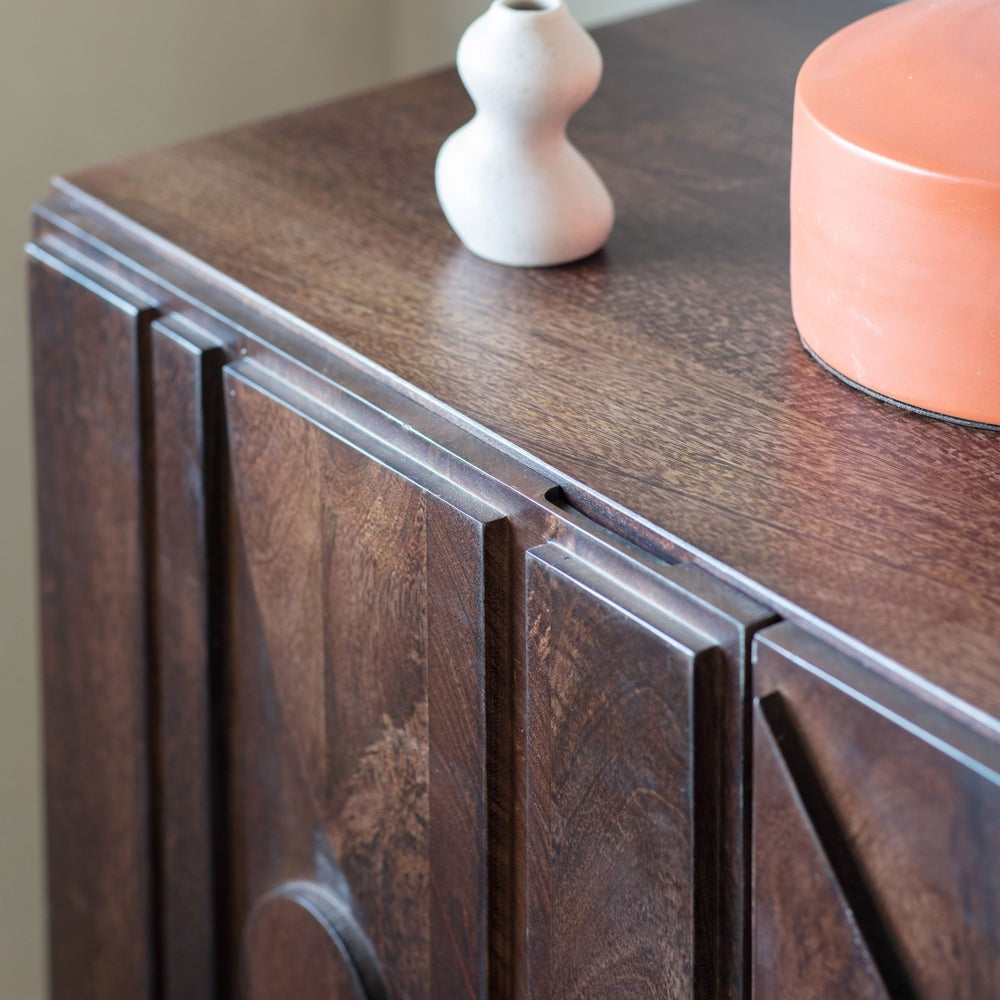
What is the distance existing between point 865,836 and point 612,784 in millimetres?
95

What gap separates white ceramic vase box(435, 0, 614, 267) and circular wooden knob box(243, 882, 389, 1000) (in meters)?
0.30

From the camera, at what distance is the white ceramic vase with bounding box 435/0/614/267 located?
0.60 metres

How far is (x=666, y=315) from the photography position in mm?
607

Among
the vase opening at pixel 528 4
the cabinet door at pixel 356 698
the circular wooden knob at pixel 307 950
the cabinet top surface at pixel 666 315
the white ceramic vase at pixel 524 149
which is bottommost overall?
the circular wooden knob at pixel 307 950

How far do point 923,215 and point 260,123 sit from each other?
17.9 inches

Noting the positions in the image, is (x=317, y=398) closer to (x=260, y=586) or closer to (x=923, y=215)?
(x=260, y=586)

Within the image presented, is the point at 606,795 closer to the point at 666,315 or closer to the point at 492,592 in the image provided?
the point at 492,592

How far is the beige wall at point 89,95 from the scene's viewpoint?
108 centimetres

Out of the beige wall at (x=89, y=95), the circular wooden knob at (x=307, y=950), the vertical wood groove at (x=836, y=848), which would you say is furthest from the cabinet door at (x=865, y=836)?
the beige wall at (x=89, y=95)

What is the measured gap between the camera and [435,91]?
2.81 feet

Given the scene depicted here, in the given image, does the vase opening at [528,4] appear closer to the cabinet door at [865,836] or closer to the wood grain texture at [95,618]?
the wood grain texture at [95,618]

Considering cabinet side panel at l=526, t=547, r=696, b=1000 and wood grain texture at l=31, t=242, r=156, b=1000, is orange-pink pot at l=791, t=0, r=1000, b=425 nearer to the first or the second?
cabinet side panel at l=526, t=547, r=696, b=1000

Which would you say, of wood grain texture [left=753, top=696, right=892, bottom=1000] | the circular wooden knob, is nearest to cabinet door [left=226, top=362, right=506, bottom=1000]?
the circular wooden knob

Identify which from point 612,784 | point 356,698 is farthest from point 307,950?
point 612,784
